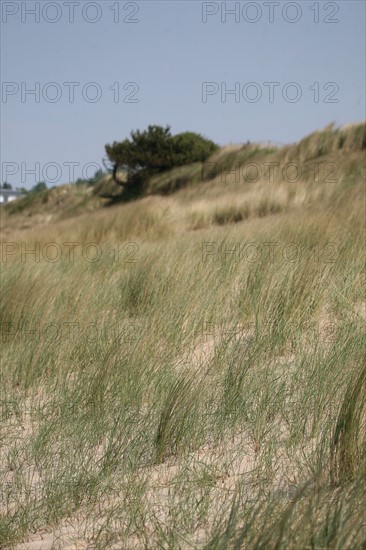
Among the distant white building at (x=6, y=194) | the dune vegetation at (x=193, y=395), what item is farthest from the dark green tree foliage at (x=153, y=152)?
the distant white building at (x=6, y=194)

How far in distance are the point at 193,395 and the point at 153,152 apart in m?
19.5

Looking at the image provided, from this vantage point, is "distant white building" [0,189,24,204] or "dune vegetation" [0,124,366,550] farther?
"distant white building" [0,189,24,204]

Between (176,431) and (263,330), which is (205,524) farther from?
(263,330)

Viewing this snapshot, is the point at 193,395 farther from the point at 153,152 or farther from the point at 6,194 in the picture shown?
the point at 6,194

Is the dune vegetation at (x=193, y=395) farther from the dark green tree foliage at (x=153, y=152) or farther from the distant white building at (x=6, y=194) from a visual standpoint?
the distant white building at (x=6, y=194)

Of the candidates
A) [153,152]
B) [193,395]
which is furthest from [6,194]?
[193,395]

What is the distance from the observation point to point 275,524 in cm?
185

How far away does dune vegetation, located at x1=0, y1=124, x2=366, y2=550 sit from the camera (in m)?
2.21

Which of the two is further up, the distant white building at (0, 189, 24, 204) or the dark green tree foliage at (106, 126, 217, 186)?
Answer: the distant white building at (0, 189, 24, 204)

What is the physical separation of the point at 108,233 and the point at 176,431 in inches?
291

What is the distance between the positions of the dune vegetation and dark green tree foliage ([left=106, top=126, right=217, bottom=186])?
1518 cm

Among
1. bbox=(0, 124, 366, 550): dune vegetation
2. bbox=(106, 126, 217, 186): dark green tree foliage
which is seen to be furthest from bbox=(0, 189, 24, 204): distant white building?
bbox=(0, 124, 366, 550): dune vegetation

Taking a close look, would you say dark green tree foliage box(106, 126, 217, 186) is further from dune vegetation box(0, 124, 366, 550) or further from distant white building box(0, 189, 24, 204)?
distant white building box(0, 189, 24, 204)

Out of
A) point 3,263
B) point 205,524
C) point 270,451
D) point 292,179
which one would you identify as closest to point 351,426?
point 270,451
